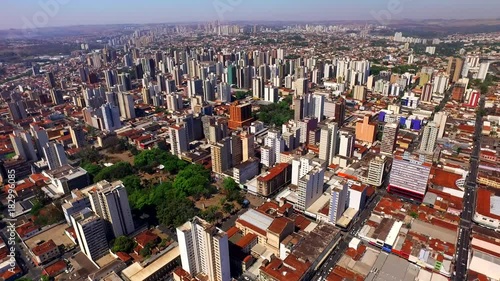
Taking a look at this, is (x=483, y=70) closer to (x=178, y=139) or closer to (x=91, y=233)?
(x=178, y=139)

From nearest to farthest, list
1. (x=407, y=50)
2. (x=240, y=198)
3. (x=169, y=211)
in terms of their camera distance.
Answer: (x=169, y=211), (x=240, y=198), (x=407, y=50)

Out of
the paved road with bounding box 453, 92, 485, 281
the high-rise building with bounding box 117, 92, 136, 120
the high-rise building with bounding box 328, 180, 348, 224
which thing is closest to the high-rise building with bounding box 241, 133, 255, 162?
the high-rise building with bounding box 328, 180, 348, 224

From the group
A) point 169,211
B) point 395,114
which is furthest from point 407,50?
point 169,211

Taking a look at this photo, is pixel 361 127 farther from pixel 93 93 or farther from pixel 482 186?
pixel 93 93

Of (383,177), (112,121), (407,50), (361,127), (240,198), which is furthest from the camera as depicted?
(407,50)

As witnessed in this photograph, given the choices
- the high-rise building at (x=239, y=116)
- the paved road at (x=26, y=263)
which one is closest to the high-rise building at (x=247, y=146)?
the high-rise building at (x=239, y=116)

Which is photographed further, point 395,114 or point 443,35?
point 443,35

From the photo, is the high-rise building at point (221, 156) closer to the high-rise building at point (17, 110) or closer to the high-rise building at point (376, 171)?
the high-rise building at point (376, 171)

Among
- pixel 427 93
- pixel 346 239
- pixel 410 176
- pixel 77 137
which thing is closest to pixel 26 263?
pixel 77 137
